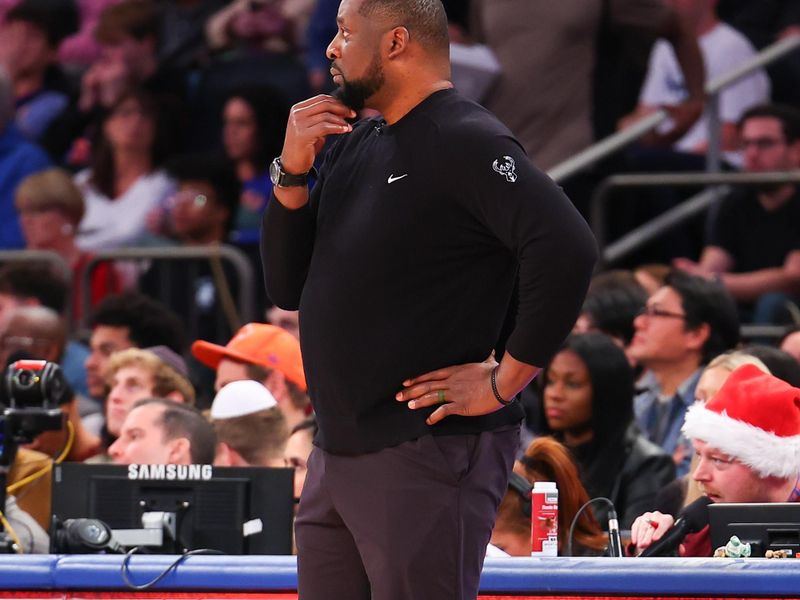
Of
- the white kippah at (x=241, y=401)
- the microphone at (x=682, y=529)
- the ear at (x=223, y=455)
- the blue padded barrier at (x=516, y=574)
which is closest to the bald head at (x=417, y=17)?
the blue padded barrier at (x=516, y=574)

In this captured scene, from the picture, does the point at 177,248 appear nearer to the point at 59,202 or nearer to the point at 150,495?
the point at 59,202

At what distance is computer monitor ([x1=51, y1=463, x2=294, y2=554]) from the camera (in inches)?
189

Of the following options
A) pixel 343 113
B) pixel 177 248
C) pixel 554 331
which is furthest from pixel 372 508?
pixel 177 248

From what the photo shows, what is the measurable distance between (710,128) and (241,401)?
330 centimetres

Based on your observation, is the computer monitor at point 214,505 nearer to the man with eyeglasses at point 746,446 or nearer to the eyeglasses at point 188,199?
the man with eyeglasses at point 746,446

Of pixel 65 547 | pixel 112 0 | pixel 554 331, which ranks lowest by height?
pixel 65 547

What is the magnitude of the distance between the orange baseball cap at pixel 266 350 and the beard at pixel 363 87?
3557 mm

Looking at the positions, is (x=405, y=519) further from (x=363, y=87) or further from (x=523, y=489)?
(x=523, y=489)

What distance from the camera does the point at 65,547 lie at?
457cm

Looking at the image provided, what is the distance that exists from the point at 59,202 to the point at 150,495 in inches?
166

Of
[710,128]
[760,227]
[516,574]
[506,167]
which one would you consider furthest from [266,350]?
[506,167]

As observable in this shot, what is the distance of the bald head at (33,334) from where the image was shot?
7.41 metres

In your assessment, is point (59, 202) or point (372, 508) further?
point (59, 202)

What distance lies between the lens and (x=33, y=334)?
7434 mm
